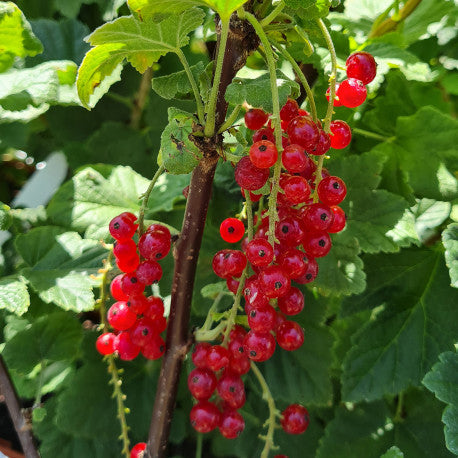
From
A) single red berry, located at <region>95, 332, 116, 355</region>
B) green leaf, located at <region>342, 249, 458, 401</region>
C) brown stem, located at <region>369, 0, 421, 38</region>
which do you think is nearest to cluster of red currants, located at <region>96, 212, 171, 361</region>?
single red berry, located at <region>95, 332, 116, 355</region>

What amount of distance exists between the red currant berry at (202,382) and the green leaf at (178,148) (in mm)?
241

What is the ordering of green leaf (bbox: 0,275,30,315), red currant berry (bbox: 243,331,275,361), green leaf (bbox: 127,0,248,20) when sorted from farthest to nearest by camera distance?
1. green leaf (bbox: 0,275,30,315)
2. red currant berry (bbox: 243,331,275,361)
3. green leaf (bbox: 127,0,248,20)

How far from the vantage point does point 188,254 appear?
0.54 meters

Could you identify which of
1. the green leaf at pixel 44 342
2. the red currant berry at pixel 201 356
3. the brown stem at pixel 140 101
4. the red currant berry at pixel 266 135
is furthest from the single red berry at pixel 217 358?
the brown stem at pixel 140 101

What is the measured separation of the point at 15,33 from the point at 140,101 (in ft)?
1.46

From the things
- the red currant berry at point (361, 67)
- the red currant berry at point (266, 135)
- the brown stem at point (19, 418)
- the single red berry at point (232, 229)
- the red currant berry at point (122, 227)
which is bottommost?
the brown stem at point (19, 418)

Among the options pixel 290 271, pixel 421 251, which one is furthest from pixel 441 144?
pixel 290 271

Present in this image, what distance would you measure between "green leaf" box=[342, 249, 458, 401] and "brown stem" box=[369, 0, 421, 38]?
1.14ft

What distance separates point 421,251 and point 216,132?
50 centimetres

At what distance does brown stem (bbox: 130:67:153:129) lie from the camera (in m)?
1.11

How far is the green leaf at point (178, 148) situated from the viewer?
0.43 metres

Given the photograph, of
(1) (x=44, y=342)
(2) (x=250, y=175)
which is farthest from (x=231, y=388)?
(1) (x=44, y=342)

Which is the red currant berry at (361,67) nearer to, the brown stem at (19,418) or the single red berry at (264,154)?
the single red berry at (264,154)

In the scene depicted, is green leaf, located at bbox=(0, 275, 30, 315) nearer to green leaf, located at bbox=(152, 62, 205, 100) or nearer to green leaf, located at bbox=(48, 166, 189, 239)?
green leaf, located at bbox=(48, 166, 189, 239)
